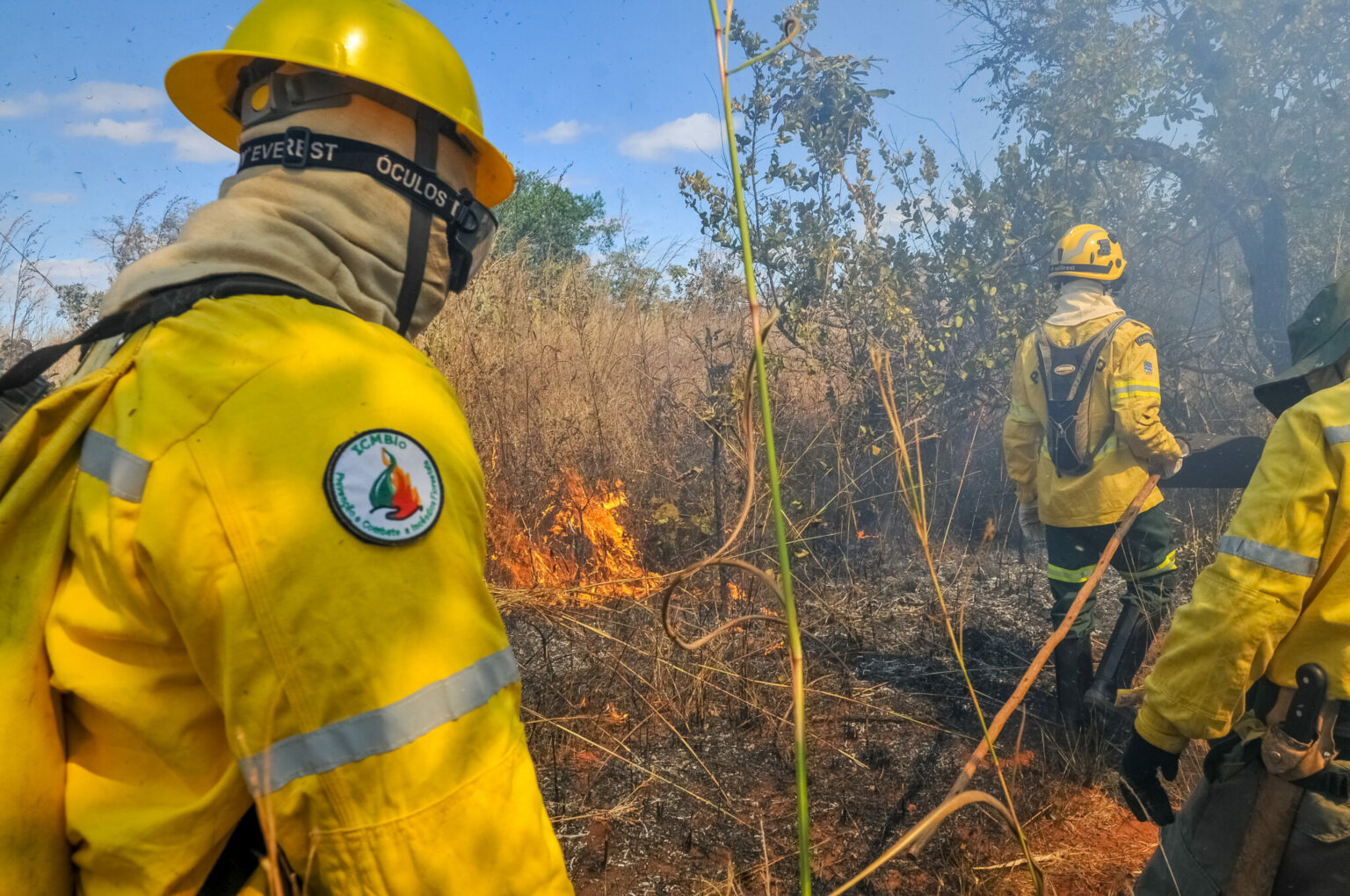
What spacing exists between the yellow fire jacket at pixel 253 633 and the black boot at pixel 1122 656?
3.78 m

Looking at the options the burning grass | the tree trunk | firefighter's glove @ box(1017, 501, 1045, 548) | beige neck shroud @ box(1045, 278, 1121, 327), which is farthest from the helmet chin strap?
the tree trunk

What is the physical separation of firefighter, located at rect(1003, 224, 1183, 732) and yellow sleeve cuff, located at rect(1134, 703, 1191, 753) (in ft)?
7.13

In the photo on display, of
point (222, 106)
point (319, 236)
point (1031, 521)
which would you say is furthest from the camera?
point (1031, 521)

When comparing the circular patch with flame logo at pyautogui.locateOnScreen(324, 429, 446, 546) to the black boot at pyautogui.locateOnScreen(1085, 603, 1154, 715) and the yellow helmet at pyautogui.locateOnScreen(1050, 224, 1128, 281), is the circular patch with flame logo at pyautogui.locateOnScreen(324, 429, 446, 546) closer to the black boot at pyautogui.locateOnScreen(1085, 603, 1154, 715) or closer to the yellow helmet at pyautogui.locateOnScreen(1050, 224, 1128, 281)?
the black boot at pyautogui.locateOnScreen(1085, 603, 1154, 715)

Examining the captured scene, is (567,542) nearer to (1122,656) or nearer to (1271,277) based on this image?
(1122,656)

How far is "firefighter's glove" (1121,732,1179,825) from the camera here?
72.9 inches

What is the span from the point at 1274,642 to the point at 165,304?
2.06 metres

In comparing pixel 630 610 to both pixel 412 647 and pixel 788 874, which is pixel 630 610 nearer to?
pixel 788 874

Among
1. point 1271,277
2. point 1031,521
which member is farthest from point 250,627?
point 1271,277

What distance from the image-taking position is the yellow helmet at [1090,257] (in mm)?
4160

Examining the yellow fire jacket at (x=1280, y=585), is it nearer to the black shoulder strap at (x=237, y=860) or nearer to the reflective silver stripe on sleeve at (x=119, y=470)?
the black shoulder strap at (x=237, y=860)

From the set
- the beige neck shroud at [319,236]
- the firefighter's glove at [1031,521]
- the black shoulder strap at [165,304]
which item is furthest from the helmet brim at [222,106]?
the firefighter's glove at [1031,521]

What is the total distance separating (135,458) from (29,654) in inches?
9.3

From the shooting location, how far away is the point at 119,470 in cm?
79
